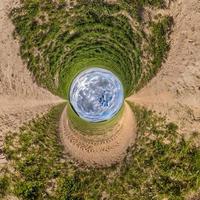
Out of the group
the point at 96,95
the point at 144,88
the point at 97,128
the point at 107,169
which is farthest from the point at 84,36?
the point at 107,169

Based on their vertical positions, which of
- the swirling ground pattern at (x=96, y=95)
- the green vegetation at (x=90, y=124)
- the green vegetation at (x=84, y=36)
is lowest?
the green vegetation at (x=90, y=124)

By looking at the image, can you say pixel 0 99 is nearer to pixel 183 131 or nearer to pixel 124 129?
pixel 124 129

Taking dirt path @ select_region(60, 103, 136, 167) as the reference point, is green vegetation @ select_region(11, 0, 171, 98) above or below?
above

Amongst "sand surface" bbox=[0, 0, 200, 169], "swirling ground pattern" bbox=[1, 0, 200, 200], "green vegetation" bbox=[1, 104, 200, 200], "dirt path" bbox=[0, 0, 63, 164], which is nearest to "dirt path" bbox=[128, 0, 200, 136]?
"sand surface" bbox=[0, 0, 200, 169]

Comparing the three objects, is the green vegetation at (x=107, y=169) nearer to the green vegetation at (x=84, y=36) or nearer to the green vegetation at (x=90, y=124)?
the green vegetation at (x=90, y=124)

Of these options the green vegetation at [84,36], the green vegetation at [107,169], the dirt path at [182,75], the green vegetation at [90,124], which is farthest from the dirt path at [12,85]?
the dirt path at [182,75]

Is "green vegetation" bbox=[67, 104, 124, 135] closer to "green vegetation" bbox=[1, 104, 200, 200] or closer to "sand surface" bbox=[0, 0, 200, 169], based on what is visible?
"sand surface" bbox=[0, 0, 200, 169]

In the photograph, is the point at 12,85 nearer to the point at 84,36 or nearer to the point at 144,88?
the point at 84,36
